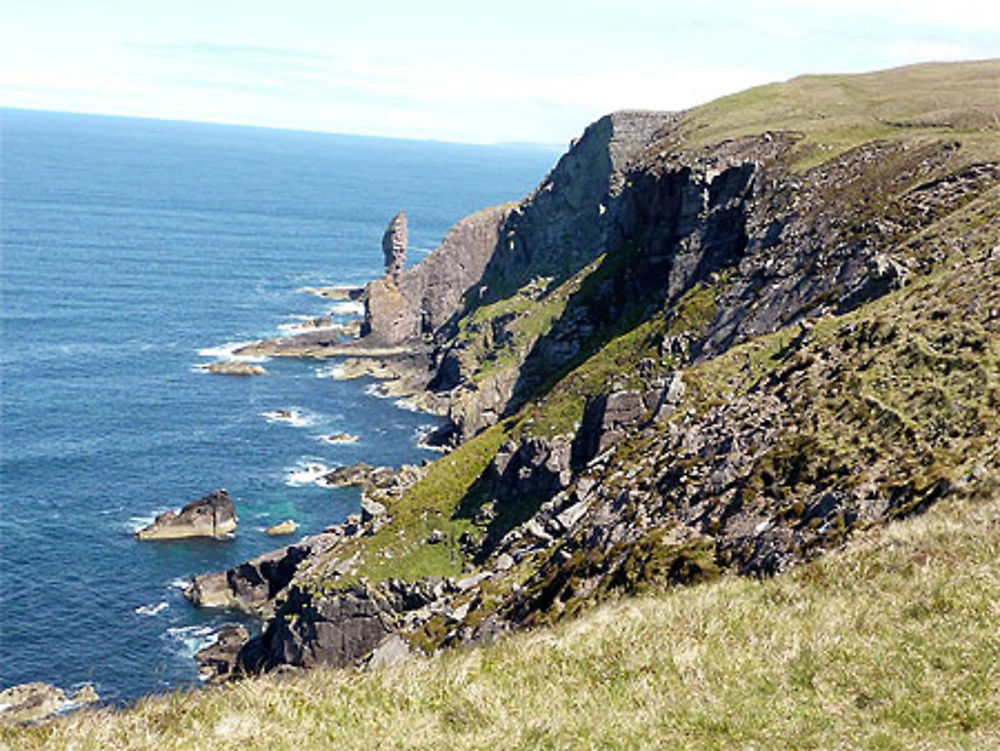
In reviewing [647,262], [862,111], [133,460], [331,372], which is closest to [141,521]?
[133,460]

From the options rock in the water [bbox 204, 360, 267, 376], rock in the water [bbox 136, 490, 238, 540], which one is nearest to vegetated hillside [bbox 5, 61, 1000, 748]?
rock in the water [bbox 136, 490, 238, 540]

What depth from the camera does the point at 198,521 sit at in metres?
95.1

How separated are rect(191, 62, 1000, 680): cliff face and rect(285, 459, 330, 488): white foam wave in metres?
18.1

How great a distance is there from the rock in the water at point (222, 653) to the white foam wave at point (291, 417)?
52615 mm

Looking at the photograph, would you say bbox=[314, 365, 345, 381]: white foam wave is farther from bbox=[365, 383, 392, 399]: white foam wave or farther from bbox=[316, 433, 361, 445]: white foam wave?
bbox=[316, 433, 361, 445]: white foam wave

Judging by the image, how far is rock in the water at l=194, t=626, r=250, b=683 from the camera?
71.4m

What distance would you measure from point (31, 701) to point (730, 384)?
49115mm

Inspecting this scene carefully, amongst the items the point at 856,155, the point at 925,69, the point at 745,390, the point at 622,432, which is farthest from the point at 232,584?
the point at 925,69

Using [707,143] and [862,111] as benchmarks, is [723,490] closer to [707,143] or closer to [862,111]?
[707,143]

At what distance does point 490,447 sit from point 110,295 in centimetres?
12842

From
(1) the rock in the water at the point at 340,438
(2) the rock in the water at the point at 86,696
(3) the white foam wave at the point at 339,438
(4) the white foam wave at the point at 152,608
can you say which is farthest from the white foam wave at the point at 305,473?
(2) the rock in the water at the point at 86,696

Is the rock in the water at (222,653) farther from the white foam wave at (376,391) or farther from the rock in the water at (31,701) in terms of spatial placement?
the white foam wave at (376,391)

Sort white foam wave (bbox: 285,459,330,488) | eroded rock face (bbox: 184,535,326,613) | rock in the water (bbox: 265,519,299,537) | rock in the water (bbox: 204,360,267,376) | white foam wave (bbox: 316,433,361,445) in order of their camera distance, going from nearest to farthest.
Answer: eroded rock face (bbox: 184,535,326,613) → rock in the water (bbox: 265,519,299,537) → white foam wave (bbox: 285,459,330,488) → white foam wave (bbox: 316,433,361,445) → rock in the water (bbox: 204,360,267,376)

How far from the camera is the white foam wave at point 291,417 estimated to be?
424 ft
